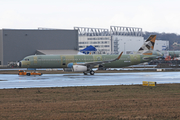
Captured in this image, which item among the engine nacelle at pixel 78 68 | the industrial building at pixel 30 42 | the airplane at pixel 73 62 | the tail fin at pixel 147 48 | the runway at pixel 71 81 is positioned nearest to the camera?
the runway at pixel 71 81

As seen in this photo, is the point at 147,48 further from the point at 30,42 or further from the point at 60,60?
the point at 30,42

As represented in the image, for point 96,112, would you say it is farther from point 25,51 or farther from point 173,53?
point 173,53

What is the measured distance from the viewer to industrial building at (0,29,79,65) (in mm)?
104562

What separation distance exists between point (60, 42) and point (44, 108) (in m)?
92.4

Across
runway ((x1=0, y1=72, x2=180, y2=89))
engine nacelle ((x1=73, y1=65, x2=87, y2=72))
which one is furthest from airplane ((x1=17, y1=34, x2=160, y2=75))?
runway ((x1=0, y1=72, x2=180, y2=89))

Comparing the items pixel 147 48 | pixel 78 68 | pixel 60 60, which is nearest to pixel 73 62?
pixel 60 60

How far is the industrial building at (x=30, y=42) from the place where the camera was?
104562 millimetres

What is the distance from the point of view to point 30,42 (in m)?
107

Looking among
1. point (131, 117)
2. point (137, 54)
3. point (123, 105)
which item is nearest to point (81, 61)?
point (137, 54)

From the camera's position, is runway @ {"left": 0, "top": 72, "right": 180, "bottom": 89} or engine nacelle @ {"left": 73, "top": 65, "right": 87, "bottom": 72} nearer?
runway @ {"left": 0, "top": 72, "right": 180, "bottom": 89}

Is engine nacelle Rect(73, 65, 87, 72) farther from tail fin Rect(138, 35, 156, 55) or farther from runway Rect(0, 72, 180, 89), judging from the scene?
tail fin Rect(138, 35, 156, 55)

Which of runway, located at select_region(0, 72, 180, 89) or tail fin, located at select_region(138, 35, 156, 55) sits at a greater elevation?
tail fin, located at select_region(138, 35, 156, 55)

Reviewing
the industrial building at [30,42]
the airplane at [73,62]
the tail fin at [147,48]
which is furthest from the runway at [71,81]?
the industrial building at [30,42]

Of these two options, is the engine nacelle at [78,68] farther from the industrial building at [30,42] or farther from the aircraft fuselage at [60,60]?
the industrial building at [30,42]
